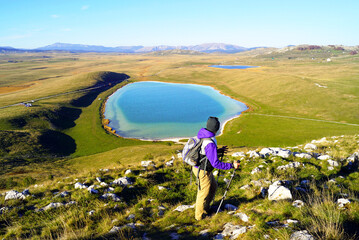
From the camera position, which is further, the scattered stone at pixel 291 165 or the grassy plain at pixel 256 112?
the grassy plain at pixel 256 112

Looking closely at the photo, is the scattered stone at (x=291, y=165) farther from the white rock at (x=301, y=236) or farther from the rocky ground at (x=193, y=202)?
the white rock at (x=301, y=236)

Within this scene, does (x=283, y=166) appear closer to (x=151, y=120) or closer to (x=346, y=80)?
(x=151, y=120)

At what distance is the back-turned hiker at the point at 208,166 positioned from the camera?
22.1ft

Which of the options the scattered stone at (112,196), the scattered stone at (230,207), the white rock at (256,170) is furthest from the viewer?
the white rock at (256,170)

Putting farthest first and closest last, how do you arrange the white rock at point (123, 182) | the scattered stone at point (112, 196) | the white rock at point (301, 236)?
the white rock at point (123, 182) < the scattered stone at point (112, 196) < the white rock at point (301, 236)

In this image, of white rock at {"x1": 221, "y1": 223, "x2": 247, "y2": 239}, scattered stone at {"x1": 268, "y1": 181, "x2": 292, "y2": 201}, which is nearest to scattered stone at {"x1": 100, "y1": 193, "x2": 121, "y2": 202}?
white rock at {"x1": 221, "y1": 223, "x2": 247, "y2": 239}

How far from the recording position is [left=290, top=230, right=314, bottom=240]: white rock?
4.88 metres

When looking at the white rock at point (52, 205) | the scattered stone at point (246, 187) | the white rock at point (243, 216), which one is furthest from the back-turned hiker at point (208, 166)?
the white rock at point (52, 205)

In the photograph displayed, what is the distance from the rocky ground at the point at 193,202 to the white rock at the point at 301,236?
0.02 metres

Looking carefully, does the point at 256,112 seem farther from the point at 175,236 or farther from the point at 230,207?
the point at 175,236

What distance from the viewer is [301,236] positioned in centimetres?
498

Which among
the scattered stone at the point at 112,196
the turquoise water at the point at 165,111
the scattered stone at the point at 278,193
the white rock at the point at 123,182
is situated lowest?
the turquoise water at the point at 165,111

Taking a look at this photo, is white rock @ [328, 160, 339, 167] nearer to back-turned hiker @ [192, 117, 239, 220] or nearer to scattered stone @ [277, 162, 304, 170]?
scattered stone @ [277, 162, 304, 170]

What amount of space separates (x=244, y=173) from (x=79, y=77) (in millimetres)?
161831
